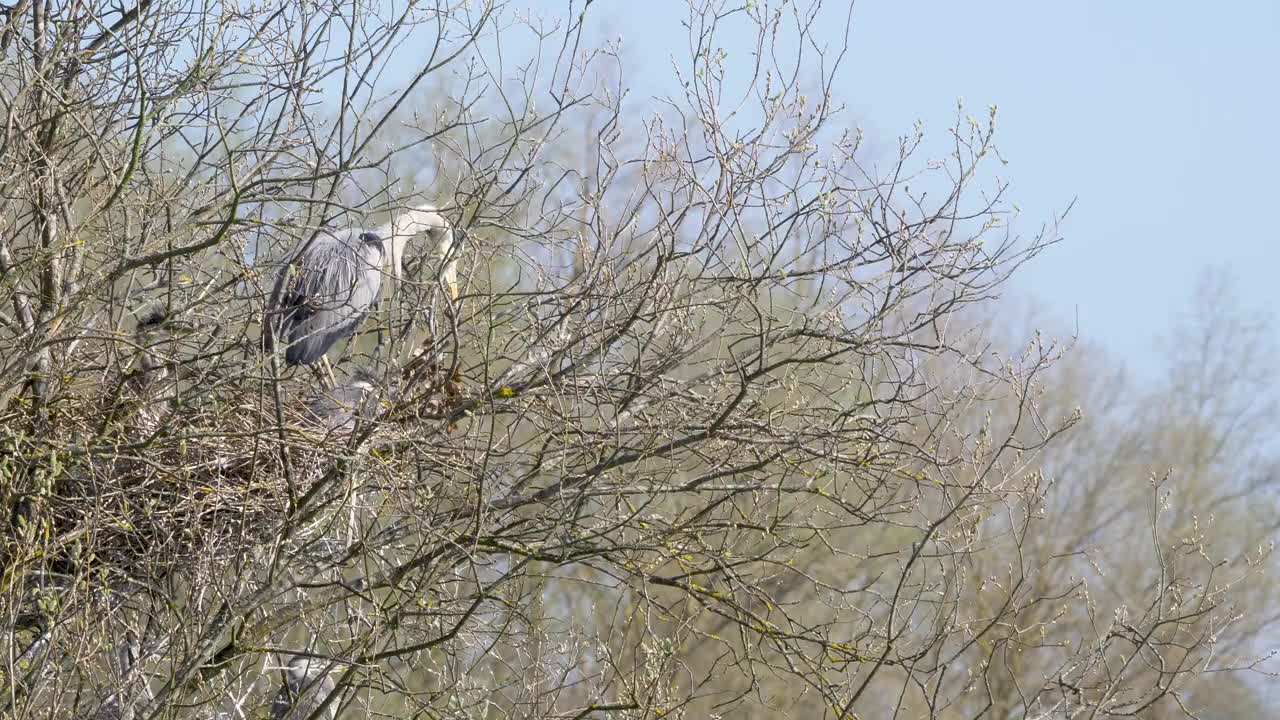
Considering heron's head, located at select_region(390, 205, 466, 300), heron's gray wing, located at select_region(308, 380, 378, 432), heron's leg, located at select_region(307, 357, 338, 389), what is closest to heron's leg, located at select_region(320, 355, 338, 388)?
heron's leg, located at select_region(307, 357, 338, 389)

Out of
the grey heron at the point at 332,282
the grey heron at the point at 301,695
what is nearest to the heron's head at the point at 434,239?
the grey heron at the point at 332,282

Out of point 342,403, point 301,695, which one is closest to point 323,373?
point 342,403

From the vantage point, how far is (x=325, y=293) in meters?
6.32

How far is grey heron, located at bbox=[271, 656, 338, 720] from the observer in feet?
15.9

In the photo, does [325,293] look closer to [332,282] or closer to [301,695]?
[332,282]

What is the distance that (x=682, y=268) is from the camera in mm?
4828

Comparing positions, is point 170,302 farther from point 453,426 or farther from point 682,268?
point 682,268

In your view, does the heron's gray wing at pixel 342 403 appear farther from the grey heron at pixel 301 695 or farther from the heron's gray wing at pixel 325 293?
the grey heron at pixel 301 695

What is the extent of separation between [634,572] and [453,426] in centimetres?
80

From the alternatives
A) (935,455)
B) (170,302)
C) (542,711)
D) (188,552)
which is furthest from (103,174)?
(935,455)

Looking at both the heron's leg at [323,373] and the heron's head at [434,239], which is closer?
the heron's head at [434,239]

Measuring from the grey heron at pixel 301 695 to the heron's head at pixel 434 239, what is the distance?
4.47 ft

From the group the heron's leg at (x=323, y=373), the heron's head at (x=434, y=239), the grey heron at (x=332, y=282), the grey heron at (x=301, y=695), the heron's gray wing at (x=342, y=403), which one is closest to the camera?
the heron's head at (x=434, y=239)

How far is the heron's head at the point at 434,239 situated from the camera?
4.55 meters
